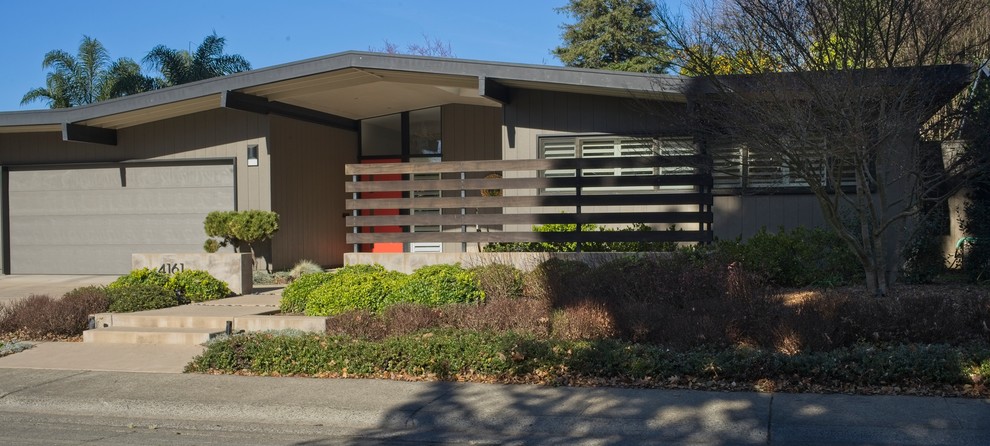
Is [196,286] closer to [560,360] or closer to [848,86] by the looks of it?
[560,360]

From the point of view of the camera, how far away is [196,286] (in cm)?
1345

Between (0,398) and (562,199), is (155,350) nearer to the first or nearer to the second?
(0,398)

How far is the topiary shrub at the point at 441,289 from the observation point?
11367mm

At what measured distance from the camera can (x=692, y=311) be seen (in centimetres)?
988

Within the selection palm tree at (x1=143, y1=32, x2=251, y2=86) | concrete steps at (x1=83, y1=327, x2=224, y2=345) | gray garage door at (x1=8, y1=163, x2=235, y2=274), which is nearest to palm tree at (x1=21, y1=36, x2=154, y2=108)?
palm tree at (x1=143, y1=32, x2=251, y2=86)

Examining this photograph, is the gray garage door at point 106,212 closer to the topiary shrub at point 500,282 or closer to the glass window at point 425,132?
the glass window at point 425,132

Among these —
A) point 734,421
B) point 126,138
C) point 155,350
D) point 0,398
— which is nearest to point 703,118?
point 734,421

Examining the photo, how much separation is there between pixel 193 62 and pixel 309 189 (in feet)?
48.5

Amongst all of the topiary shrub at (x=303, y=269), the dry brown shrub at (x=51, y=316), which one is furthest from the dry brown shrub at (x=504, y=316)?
the topiary shrub at (x=303, y=269)

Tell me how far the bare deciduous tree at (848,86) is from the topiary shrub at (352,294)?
16.1 feet

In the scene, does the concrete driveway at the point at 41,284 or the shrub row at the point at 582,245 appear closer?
the shrub row at the point at 582,245

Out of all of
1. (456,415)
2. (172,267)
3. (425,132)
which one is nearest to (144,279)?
(172,267)

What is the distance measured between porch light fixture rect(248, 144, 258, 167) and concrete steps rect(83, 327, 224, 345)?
5.82 metres

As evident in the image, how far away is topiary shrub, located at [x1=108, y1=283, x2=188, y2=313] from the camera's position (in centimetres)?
1252
